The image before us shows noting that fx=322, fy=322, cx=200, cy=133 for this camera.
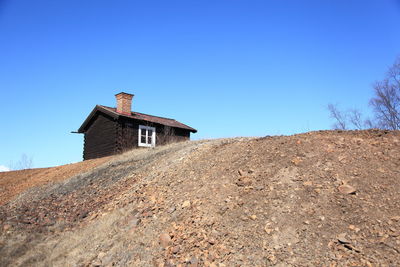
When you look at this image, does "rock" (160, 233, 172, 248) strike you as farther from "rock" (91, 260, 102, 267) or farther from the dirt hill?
"rock" (91, 260, 102, 267)

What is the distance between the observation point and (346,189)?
6.73m

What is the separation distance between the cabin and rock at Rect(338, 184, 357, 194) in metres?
17.5

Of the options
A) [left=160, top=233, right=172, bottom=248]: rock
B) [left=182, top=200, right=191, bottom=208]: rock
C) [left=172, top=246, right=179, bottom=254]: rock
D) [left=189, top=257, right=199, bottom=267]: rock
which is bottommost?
[left=189, top=257, right=199, bottom=267]: rock

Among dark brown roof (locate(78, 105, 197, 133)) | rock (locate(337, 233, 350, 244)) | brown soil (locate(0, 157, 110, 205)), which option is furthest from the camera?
dark brown roof (locate(78, 105, 197, 133))

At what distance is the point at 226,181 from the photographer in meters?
8.36

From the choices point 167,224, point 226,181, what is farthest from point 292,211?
point 167,224

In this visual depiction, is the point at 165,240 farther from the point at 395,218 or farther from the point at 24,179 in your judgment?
the point at 24,179

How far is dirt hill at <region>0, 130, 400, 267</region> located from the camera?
565 centimetres

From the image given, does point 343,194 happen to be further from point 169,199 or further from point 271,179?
point 169,199

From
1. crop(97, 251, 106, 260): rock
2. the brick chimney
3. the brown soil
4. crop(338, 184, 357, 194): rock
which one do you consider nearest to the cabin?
the brick chimney

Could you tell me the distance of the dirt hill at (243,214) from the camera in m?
5.65

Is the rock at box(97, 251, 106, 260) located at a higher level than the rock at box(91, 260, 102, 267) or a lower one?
higher

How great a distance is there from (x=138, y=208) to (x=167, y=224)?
1.58 metres

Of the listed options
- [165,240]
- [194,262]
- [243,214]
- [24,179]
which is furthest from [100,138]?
[194,262]
